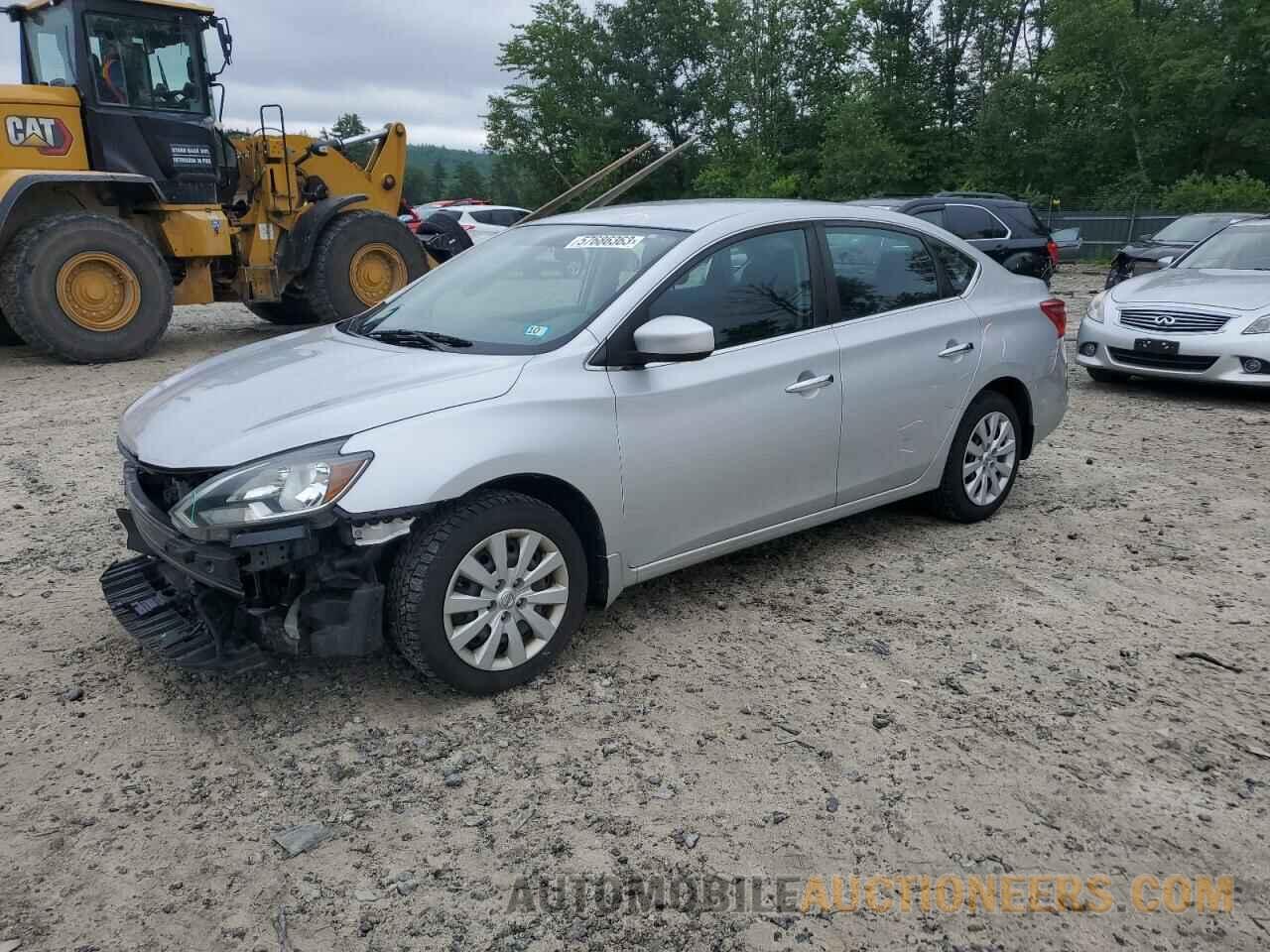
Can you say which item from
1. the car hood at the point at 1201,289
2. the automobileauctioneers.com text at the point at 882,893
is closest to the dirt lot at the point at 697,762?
the automobileauctioneers.com text at the point at 882,893

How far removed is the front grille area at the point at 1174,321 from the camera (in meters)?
8.22

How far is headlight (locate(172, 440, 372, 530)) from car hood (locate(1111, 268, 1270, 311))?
305 inches

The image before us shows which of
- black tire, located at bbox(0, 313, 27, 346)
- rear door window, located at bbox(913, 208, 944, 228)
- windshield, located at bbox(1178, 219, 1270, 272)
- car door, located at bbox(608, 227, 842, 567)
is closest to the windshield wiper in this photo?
car door, located at bbox(608, 227, 842, 567)

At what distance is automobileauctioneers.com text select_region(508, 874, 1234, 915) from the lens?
258 cm

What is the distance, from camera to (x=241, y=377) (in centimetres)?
385

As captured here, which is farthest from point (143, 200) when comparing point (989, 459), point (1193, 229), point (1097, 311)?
point (1193, 229)

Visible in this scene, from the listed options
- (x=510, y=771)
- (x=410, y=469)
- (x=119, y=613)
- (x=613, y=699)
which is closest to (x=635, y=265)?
(x=410, y=469)

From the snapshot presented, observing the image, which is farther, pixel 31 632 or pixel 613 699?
pixel 31 632

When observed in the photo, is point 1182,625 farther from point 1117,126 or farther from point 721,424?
point 1117,126

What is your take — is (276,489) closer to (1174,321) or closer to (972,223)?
(1174,321)

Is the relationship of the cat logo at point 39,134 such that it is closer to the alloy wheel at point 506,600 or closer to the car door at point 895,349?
the car door at point 895,349

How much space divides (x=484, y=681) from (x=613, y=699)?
1.51 ft

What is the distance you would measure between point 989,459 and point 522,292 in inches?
105

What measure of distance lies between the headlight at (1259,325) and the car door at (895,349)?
4.30 m
